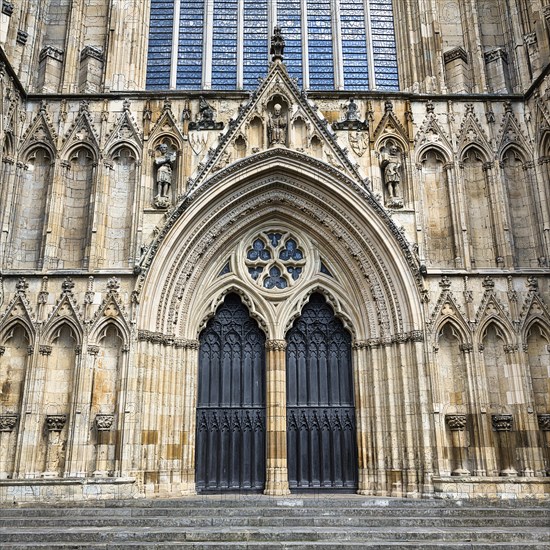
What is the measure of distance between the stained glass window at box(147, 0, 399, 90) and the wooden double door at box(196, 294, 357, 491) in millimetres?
6160

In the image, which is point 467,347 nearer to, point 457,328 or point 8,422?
point 457,328

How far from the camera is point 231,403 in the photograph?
14.4 metres

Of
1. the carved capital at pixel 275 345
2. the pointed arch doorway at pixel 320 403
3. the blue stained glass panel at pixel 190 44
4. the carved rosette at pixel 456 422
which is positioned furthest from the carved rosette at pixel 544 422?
the blue stained glass panel at pixel 190 44

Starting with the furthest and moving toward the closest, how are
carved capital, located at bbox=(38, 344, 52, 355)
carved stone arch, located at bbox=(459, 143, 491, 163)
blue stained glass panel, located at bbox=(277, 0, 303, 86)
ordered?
blue stained glass panel, located at bbox=(277, 0, 303, 86) < carved stone arch, located at bbox=(459, 143, 491, 163) < carved capital, located at bbox=(38, 344, 52, 355)

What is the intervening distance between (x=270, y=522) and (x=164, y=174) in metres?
8.16

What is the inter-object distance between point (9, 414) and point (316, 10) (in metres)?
13.2

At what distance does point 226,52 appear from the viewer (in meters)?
17.0

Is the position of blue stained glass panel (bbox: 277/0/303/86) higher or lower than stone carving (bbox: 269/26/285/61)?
higher

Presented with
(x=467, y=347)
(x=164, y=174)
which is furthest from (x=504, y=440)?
(x=164, y=174)

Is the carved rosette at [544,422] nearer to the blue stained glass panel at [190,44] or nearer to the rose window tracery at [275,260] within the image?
the rose window tracery at [275,260]

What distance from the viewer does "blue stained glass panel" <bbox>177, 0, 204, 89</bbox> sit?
16.7 metres

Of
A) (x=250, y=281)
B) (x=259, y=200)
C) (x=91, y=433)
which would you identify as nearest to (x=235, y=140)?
(x=259, y=200)

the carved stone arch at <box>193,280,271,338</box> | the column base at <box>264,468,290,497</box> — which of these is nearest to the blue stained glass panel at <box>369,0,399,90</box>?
the carved stone arch at <box>193,280,271,338</box>

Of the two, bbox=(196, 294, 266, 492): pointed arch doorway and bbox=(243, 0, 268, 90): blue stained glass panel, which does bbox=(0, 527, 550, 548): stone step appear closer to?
bbox=(196, 294, 266, 492): pointed arch doorway
